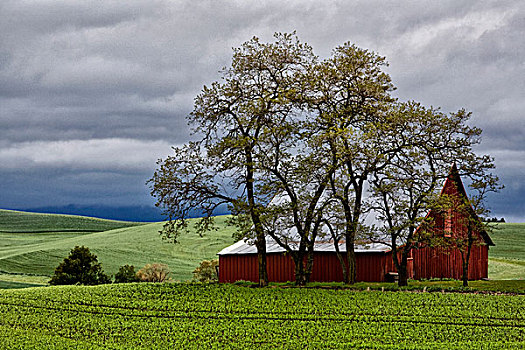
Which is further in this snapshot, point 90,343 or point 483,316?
point 483,316

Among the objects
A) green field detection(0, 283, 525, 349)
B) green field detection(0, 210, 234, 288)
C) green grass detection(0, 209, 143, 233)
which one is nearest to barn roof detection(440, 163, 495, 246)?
green field detection(0, 283, 525, 349)

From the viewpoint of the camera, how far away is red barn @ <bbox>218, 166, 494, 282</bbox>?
45469 millimetres

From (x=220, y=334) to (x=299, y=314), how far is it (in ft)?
16.3

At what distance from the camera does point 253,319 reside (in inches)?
1062

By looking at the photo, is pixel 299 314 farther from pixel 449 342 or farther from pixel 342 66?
pixel 342 66

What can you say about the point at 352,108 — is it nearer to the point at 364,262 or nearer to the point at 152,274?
the point at 364,262

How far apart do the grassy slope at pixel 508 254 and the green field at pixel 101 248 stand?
1359 inches

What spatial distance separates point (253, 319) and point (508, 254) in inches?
2315

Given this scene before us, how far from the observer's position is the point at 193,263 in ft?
254

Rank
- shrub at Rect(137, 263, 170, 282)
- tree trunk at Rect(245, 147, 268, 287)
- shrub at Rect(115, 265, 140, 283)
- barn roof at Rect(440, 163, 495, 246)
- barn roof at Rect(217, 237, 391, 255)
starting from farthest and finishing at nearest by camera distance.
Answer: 1. shrub at Rect(137, 263, 170, 282)
2. shrub at Rect(115, 265, 140, 283)
3. barn roof at Rect(217, 237, 391, 255)
4. barn roof at Rect(440, 163, 495, 246)
5. tree trunk at Rect(245, 147, 268, 287)

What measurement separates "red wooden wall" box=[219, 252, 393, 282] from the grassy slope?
35.1ft

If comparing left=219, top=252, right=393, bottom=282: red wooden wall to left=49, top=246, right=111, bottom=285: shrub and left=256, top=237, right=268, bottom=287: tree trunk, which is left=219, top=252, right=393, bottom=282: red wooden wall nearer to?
left=256, top=237, right=268, bottom=287: tree trunk

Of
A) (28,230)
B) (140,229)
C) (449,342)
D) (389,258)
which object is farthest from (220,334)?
(28,230)

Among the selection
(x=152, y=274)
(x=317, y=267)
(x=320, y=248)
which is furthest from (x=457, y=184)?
(x=152, y=274)
